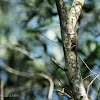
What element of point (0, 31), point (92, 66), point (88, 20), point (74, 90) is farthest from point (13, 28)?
point (74, 90)

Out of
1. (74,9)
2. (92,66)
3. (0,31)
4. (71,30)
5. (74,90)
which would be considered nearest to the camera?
(74,90)

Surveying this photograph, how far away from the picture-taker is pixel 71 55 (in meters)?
0.98

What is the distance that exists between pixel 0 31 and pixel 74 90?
3.81 meters

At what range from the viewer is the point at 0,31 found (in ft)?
14.3

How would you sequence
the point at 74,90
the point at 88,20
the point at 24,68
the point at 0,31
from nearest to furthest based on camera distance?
1. the point at 74,90
2. the point at 88,20
3. the point at 24,68
4. the point at 0,31

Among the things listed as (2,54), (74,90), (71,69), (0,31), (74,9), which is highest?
(0,31)

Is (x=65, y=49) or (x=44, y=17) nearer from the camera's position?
(x=65, y=49)

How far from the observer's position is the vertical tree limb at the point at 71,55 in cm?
90

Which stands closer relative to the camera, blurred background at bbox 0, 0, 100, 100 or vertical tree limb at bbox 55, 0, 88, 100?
vertical tree limb at bbox 55, 0, 88, 100

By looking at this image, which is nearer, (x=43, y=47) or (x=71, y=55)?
(x=71, y=55)

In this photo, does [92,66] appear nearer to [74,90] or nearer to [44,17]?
[44,17]

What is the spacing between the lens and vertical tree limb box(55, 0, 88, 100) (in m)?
0.90

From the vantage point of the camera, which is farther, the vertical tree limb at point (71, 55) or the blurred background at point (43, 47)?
the blurred background at point (43, 47)

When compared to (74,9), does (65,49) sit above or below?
below
